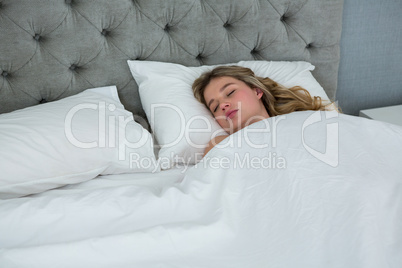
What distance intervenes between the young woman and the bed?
0.20ft

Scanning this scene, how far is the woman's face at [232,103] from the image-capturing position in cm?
149

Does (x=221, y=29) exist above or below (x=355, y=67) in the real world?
above

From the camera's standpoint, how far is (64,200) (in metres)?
1.07

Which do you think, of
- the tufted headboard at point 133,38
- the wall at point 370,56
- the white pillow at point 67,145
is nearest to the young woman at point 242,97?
the tufted headboard at point 133,38

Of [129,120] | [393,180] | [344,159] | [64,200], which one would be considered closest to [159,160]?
[129,120]

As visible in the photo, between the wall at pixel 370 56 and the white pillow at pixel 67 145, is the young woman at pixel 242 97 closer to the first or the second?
the white pillow at pixel 67 145

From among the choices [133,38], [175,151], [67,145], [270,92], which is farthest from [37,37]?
[270,92]

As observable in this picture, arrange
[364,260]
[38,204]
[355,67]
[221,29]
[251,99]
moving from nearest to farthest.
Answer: [364,260] → [38,204] → [251,99] → [221,29] → [355,67]

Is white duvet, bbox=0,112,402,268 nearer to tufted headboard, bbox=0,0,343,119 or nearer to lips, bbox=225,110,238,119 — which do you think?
lips, bbox=225,110,238,119

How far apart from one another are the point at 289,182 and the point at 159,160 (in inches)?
21.4

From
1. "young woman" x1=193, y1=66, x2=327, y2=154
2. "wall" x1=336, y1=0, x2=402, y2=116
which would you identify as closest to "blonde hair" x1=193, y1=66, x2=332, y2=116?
"young woman" x1=193, y1=66, x2=327, y2=154

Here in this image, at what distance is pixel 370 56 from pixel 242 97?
0.91m

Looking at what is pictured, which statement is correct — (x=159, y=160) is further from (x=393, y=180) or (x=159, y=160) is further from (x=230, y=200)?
(x=393, y=180)

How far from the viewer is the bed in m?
0.92
